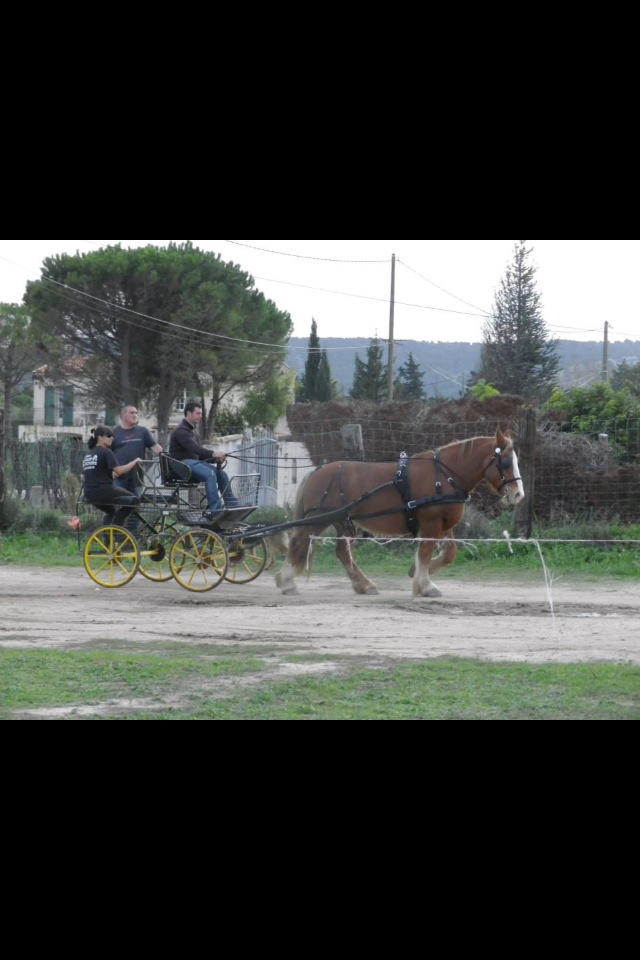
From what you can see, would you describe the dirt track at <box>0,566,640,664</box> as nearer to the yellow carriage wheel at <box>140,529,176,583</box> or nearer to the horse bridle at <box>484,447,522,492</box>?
the yellow carriage wheel at <box>140,529,176,583</box>

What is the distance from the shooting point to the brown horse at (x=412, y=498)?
11484 mm

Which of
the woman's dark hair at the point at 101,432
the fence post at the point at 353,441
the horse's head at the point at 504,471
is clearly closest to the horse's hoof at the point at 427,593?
the horse's head at the point at 504,471

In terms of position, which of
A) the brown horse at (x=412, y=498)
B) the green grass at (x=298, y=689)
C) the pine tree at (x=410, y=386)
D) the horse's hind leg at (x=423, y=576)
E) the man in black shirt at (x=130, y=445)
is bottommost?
the green grass at (x=298, y=689)

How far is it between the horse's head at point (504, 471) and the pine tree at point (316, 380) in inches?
1625

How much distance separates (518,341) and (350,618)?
33858 millimetres

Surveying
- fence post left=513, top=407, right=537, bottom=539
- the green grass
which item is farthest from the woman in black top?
fence post left=513, top=407, right=537, bottom=539

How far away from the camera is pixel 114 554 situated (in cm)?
1210

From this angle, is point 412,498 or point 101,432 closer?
point 412,498

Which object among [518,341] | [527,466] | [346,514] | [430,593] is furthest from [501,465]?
[518,341]

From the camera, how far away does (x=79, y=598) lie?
11398 millimetres

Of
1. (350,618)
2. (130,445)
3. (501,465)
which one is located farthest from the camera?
(130,445)

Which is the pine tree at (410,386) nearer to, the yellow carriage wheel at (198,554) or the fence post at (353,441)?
the fence post at (353,441)

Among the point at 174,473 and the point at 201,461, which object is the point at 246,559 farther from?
the point at 174,473

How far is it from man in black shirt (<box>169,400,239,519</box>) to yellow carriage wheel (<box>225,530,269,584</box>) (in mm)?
415
